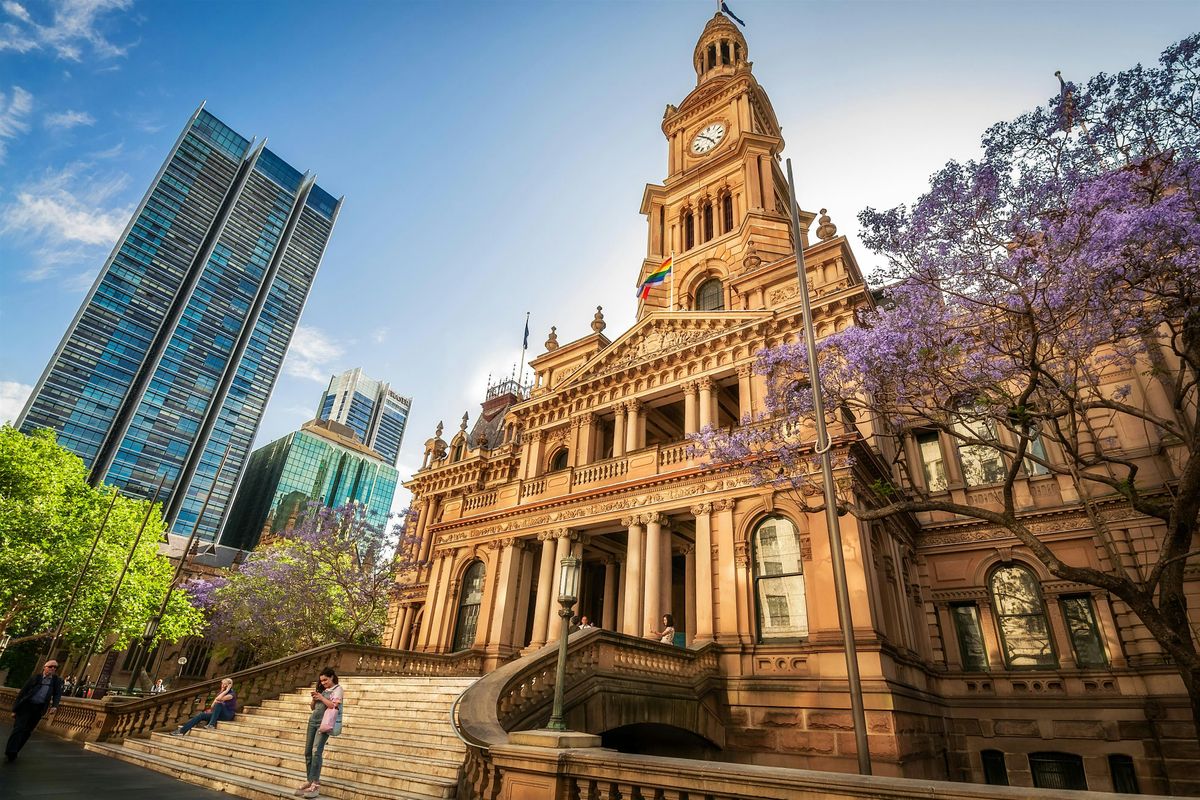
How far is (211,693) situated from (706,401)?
17.2 meters

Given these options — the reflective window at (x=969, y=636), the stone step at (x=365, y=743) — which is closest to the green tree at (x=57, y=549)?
the stone step at (x=365, y=743)

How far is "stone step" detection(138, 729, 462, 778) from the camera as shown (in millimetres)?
9375

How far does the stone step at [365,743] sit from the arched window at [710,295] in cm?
2305

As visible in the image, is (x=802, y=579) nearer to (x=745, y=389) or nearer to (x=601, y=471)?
(x=745, y=389)

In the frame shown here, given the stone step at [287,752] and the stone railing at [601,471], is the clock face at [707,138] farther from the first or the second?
the stone step at [287,752]

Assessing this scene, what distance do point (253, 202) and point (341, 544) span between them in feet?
399

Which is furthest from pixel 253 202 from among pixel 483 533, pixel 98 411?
pixel 483 533

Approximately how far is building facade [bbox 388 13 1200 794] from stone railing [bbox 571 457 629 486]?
96 millimetres

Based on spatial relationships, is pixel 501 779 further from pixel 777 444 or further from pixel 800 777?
pixel 777 444

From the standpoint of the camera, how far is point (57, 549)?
2611cm

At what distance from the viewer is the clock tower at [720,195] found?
28.9m

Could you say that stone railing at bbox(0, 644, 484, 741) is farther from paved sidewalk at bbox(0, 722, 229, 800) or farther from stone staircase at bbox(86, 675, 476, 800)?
paved sidewalk at bbox(0, 722, 229, 800)

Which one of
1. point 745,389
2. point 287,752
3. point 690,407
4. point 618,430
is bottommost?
point 287,752

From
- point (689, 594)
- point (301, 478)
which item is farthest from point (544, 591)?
point (301, 478)
